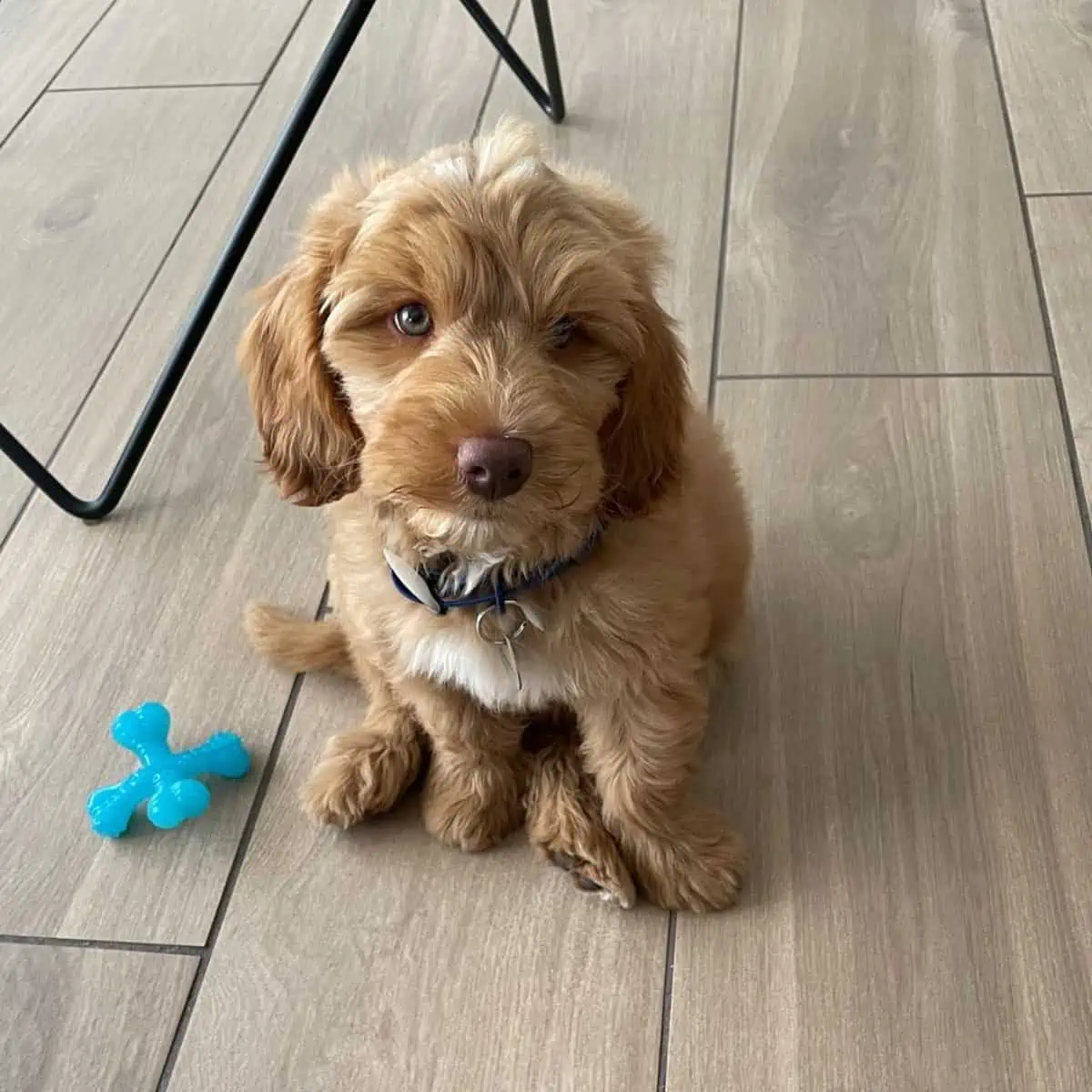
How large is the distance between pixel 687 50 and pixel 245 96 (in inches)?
35.5

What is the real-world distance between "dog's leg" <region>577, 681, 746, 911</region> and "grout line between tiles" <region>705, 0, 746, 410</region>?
69cm

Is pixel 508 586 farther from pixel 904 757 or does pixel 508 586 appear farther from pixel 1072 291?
pixel 1072 291

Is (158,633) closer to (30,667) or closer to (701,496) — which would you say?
(30,667)

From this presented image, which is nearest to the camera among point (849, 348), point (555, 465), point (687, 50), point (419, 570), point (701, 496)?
point (555, 465)

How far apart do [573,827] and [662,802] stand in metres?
0.11

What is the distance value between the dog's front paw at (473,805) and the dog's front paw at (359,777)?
0.05 meters

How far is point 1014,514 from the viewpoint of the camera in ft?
5.63

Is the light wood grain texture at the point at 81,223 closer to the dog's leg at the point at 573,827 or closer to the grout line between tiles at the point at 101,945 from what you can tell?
the grout line between tiles at the point at 101,945

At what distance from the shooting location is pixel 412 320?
110cm

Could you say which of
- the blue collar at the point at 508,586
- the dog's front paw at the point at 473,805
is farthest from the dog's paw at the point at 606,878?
the blue collar at the point at 508,586

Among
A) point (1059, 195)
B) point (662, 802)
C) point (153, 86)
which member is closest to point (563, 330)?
point (662, 802)

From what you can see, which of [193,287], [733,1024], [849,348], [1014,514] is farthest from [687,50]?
[733,1024]

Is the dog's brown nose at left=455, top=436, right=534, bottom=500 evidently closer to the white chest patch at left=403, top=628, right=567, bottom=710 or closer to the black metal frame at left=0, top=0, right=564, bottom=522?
the white chest patch at left=403, top=628, right=567, bottom=710

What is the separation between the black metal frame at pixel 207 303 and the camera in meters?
1.68
